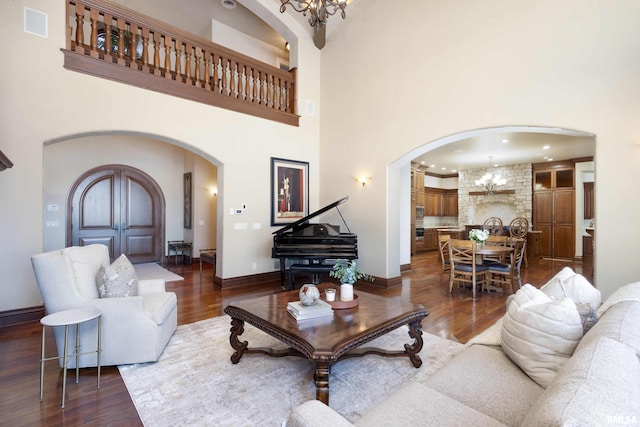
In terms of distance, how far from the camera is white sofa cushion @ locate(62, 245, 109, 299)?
8.36 feet

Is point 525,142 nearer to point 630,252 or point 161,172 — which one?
point 630,252

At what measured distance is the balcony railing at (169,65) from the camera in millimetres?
4160

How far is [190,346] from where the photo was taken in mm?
2996

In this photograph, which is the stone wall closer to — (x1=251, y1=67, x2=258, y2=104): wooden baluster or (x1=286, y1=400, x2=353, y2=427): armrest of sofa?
(x1=251, y1=67, x2=258, y2=104): wooden baluster

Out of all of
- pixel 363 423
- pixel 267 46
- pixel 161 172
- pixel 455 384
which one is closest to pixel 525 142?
pixel 267 46

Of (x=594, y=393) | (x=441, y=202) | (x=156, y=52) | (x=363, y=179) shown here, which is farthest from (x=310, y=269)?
(x=441, y=202)

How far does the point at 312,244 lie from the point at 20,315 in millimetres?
3993

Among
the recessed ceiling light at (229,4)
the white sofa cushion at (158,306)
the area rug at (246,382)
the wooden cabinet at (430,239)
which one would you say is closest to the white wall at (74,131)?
the recessed ceiling light at (229,4)

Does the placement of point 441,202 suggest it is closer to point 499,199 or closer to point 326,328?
point 499,199

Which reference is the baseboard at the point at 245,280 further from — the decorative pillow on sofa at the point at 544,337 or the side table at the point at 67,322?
the decorative pillow on sofa at the point at 544,337

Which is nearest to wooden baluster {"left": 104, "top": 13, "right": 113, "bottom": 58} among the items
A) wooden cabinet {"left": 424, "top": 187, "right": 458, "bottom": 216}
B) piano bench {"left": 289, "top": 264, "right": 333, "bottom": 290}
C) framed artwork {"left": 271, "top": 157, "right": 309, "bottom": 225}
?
framed artwork {"left": 271, "top": 157, "right": 309, "bottom": 225}

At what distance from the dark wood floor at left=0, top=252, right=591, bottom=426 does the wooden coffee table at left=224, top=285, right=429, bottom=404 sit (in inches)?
36.5

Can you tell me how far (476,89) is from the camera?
4.31 meters

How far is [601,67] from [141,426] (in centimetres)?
555
